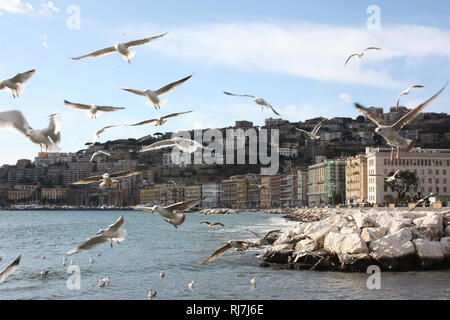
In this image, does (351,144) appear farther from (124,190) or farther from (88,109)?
(88,109)

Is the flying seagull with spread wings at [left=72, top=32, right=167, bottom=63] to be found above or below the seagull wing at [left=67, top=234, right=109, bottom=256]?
above

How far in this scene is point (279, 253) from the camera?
2170 centimetres

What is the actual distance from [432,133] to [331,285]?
185080mm

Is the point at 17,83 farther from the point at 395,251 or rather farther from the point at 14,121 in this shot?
the point at 395,251

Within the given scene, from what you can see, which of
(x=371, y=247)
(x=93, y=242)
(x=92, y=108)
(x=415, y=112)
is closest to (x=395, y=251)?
(x=371, y=247)

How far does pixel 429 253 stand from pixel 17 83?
552 inches

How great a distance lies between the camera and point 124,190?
7195 inches

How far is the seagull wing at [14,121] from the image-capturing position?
880 centimetres

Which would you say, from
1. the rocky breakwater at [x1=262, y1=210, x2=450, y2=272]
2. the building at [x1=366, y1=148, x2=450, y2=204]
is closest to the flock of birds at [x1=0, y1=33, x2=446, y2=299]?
the rocky breakwater at [x1=262, y1=210, x2=450, y2=272]

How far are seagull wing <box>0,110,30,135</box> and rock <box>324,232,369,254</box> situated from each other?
12674 mm

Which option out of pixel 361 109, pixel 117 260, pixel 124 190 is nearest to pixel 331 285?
pixel 361 109

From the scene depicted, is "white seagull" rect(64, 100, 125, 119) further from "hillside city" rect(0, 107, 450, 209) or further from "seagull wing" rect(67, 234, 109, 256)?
"hillside city" rect(0, 107, 450, 209)

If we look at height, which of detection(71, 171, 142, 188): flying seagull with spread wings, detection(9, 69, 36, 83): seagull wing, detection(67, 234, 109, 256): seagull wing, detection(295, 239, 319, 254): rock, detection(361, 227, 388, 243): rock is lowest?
detection(295, 239, 319, 254): rock

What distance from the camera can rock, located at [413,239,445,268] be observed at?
61.5ft
